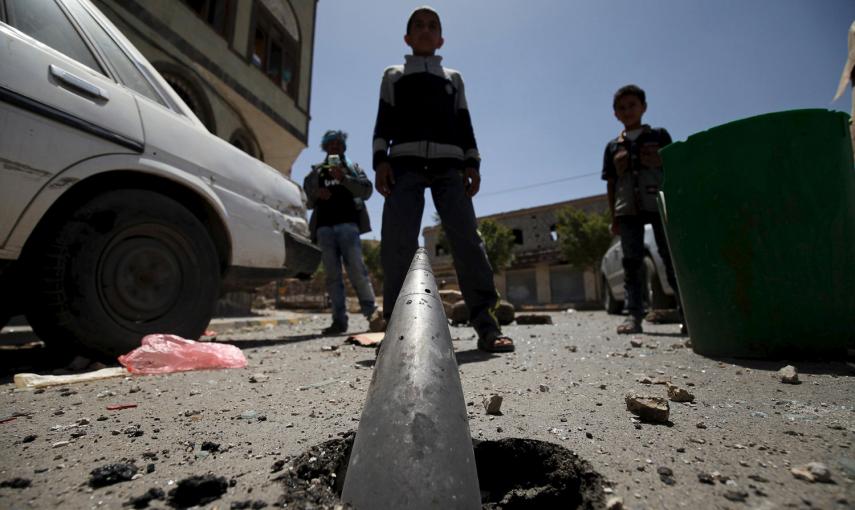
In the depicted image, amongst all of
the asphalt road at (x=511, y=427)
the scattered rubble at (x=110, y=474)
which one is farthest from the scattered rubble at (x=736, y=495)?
the scattered rubble at (x=110, y=474)

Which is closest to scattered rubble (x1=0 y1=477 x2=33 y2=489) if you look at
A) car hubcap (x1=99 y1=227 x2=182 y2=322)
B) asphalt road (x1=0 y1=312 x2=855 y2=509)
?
asphalt road (x1=0 y1=312 x2=855 y2=509)

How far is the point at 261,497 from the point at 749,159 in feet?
8.06

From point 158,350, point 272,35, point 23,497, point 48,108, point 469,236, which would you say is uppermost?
point 272,35

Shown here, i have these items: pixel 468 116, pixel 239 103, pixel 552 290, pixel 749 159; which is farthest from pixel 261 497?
pixel 552 290

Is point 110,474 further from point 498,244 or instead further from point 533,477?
point 498,244

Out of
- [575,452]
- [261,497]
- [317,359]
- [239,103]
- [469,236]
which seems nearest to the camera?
[261,497]

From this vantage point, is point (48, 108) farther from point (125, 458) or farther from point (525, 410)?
point (525, 410)

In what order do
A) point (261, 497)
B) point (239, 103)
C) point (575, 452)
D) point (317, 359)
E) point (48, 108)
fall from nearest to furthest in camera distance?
point (261, 497)
point (575, 452)
point (48, 108)
point (317, 359)
point (239, 103)

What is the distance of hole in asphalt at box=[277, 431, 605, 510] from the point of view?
0.81 meters

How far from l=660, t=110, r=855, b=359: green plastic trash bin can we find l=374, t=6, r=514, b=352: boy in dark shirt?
3.99 feet

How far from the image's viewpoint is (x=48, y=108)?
1.87 meters

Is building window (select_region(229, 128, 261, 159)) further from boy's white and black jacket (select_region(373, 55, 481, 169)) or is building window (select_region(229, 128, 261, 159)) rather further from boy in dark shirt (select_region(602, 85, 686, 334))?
boy in dark shirt (select_region(602, 85, 686, 334))

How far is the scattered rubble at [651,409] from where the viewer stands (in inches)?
46.0

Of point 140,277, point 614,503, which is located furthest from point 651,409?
point 140,277
